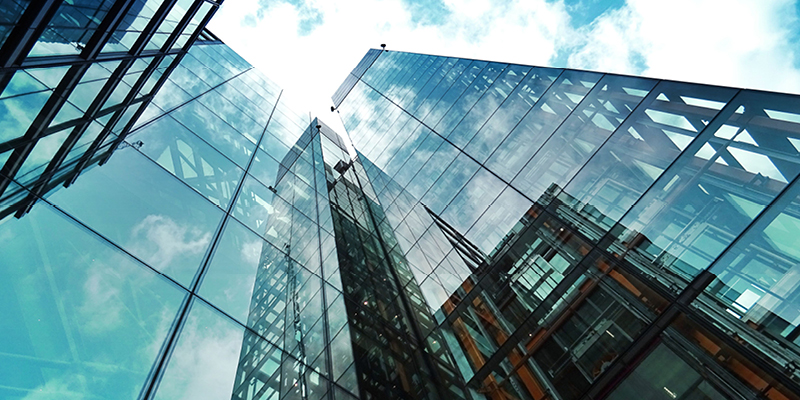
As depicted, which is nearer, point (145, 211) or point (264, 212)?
point (145, 211)

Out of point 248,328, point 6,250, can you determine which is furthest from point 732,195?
point 6,250

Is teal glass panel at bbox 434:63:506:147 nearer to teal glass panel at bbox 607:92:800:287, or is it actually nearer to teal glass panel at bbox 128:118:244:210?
teal glass panel at bbox 607:92:800:287

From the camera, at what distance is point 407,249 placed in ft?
44.6

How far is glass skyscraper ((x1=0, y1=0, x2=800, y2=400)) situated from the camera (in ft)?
16.6

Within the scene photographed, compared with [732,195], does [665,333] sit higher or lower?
lower

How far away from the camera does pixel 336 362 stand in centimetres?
811

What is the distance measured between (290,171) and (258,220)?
604 cm

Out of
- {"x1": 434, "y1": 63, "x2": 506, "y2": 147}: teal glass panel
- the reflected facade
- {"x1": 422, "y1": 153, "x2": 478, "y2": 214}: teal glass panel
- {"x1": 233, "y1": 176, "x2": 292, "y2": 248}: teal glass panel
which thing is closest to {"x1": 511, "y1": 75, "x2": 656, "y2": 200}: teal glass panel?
the reflected facade

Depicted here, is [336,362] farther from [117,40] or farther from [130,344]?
[117,40]

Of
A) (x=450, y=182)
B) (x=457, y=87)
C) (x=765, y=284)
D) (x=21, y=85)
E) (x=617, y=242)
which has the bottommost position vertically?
(x=21, y=85)

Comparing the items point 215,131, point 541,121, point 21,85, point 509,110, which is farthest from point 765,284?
point 215,131

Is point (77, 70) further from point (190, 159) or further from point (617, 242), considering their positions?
point (617, 242)

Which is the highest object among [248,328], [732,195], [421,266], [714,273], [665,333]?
[732,195]

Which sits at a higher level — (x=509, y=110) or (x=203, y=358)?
(x=509, y=110)
